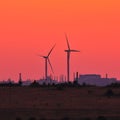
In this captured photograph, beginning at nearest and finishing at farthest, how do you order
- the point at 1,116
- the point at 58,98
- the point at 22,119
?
the point at 22,119
the point at 1,116
the point at 58,98

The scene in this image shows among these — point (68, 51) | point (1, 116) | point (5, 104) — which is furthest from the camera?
point (68, 51)

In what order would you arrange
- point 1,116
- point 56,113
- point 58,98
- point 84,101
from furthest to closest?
1. point 58,98
2. point 84,101
3. point 56,113
4. point 1,116

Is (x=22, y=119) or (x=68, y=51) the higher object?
(x=68, y=51)

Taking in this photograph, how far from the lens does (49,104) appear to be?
11925cm

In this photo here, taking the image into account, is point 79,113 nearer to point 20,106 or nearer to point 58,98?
point 20,106

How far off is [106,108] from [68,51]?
262 ft

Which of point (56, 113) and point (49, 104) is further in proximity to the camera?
point (49, 104)

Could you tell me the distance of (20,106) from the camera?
115m

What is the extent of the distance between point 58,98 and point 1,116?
144 ft

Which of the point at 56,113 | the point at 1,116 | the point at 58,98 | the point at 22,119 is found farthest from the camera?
the point at 58,98

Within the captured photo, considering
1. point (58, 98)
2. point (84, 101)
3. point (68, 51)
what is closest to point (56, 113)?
point (84, 101)

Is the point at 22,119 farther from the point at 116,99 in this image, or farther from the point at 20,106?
the point at 116,99

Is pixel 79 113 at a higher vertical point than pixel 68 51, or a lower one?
lower

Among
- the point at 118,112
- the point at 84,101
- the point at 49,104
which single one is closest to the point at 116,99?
the point at 84,101
